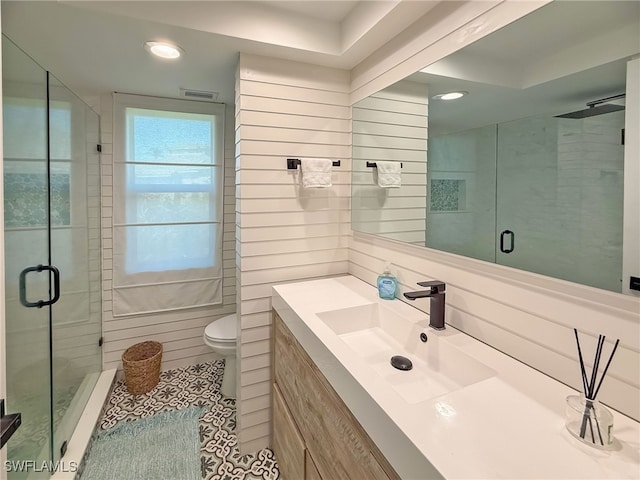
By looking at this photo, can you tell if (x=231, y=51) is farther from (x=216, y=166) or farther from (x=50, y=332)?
(x=50, y=332)

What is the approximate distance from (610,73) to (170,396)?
297 centimetres

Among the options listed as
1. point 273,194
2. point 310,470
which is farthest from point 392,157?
point 310,470

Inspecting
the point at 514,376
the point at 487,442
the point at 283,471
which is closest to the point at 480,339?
the point at 514,376

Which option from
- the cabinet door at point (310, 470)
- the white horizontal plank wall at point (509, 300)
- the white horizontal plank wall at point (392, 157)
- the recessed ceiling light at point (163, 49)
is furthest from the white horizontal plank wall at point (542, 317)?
the recessed ceiling light at point (163, 49)

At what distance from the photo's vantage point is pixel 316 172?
1841 millimetres

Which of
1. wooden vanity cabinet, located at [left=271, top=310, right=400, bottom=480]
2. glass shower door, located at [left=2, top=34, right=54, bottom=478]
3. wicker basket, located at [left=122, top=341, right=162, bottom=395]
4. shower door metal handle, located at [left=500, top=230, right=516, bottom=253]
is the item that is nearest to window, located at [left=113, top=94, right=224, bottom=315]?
wicker basket, located at [left=122, top=341, right=162, bottom=395]

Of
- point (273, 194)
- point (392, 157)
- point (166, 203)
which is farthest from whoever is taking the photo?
point (166, 203)

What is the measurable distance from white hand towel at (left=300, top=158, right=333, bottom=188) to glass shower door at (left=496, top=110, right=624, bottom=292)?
976 mm

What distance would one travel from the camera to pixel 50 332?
1.74 m

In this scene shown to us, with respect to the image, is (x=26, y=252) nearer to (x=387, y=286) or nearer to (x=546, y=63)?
(x=387, y=286)

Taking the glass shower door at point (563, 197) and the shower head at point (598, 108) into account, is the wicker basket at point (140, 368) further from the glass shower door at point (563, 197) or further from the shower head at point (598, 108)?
the shower head at point (598, 108)

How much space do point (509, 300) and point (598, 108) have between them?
2.06 feet

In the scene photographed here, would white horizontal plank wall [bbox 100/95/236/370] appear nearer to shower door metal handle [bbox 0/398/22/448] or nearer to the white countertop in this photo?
shower door metal handle [bbox 0/398/22/448]

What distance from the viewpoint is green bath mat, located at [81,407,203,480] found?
5.54 ft
